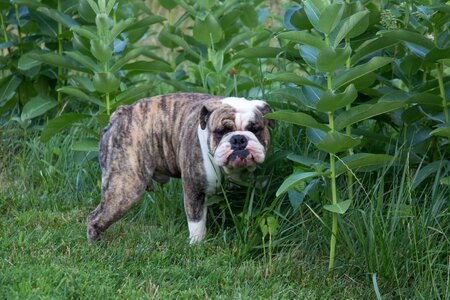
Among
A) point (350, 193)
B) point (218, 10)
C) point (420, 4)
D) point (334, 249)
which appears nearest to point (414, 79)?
point (420, 4)

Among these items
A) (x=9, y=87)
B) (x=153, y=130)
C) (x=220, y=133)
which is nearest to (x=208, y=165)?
(x=220, y=133)

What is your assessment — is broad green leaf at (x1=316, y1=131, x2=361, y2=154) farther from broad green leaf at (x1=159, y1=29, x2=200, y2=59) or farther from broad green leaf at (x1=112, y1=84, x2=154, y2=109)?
broad green leaf at (x1=159, y1=29, x2=200, y2=59)

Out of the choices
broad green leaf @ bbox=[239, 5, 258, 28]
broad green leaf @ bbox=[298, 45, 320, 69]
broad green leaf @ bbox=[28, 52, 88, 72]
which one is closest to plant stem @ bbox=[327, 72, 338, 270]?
broad green leaf @ bbox=[298, 45, 320, 69]

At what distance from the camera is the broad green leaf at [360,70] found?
430cm

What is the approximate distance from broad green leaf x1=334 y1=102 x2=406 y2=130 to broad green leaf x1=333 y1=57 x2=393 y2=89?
168 millimetres

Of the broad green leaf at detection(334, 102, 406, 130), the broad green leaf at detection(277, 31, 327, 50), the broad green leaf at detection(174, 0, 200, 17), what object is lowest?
the broad green leaf at detection(334, 102, 406, 130)

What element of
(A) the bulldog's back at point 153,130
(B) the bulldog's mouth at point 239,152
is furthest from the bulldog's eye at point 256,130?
(A) the bulldog's back at point 153,130

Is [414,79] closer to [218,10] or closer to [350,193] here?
[350,193]

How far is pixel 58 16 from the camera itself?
20.0 feet

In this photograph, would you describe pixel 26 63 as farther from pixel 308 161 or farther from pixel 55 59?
pixel 308 161

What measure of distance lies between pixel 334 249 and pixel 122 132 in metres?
1.49

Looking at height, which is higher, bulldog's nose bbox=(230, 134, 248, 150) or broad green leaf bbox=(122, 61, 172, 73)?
broad green leaf bbox=(122, 61, 172, 73)

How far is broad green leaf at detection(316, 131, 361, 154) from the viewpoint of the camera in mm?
4293

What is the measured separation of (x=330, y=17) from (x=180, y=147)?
51.8 inches
